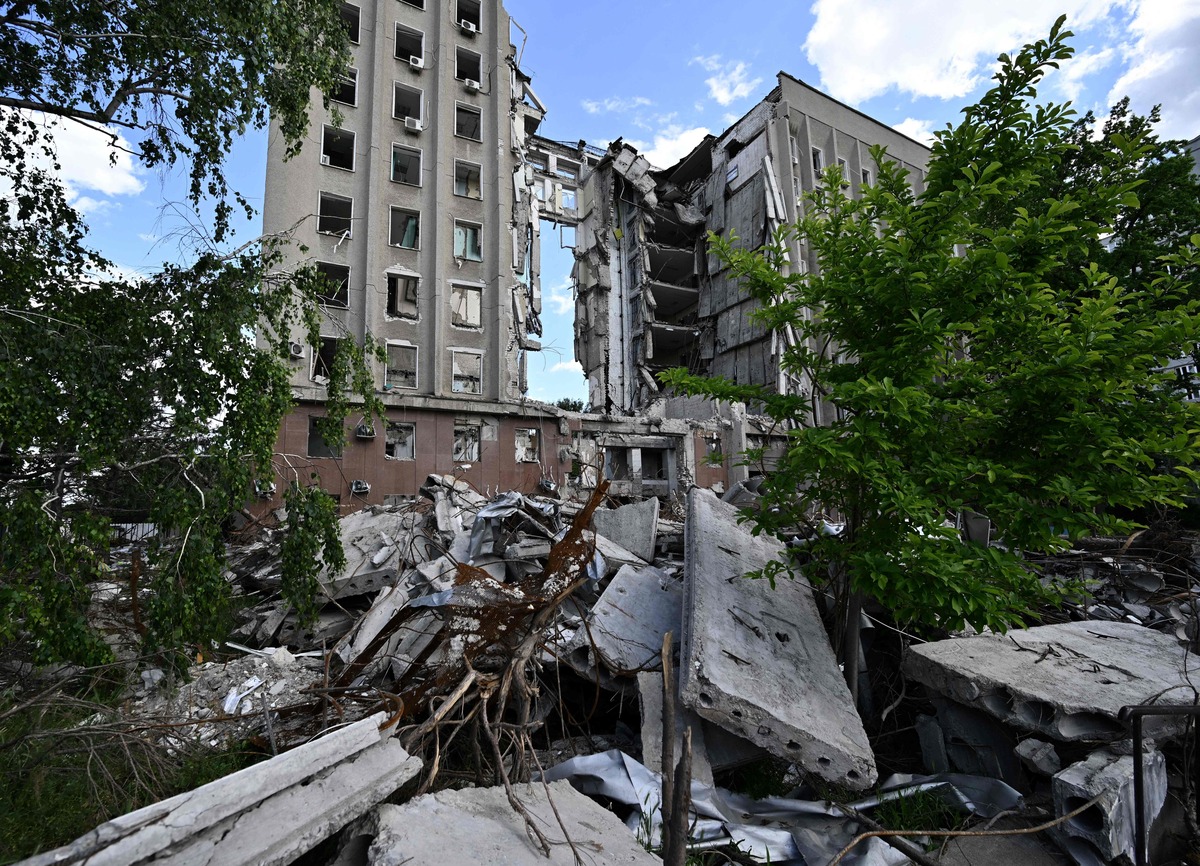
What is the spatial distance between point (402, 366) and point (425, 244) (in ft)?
14.4

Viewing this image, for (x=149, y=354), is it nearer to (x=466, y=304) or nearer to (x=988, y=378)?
(x=988, y=378)

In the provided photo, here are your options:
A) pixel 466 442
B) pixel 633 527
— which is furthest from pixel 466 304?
pixel 633 527

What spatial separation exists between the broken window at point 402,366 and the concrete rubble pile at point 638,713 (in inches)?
526

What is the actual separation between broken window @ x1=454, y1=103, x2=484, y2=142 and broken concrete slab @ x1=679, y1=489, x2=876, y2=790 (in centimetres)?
2052

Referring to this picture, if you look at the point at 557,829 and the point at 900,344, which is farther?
the point at 900,344

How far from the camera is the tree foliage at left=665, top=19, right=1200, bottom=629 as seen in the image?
131 inches

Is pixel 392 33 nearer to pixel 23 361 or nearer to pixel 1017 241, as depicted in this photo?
pixel 23 361

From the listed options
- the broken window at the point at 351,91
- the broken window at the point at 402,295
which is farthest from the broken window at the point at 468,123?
the broken window at the point at 402,295

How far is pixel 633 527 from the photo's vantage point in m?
6.98

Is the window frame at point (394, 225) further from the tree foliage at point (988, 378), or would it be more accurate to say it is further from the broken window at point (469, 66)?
the tree foliage at point (988, 378)

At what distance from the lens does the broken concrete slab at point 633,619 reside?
14.0 ft

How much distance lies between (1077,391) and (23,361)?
7166 mm

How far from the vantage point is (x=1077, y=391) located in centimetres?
337

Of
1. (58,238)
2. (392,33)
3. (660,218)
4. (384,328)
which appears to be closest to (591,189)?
(660,218)
